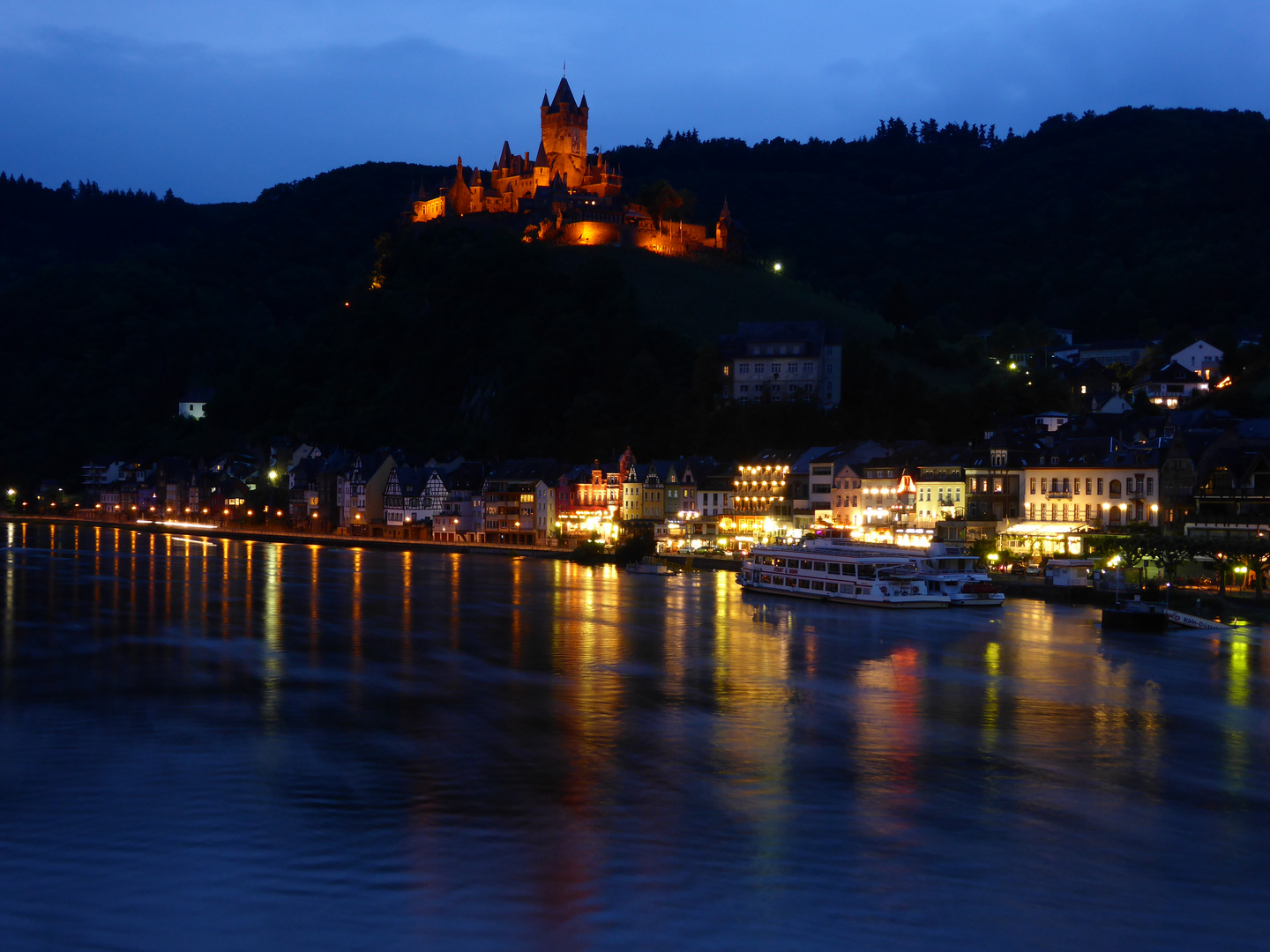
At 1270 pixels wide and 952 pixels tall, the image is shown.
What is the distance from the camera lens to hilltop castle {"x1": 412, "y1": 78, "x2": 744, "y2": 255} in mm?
102312

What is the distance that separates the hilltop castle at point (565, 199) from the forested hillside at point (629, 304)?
2.41 metres

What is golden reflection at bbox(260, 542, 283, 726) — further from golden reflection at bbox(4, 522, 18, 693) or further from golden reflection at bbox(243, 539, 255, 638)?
golden reflection at bbox(4, 522, 18, 693)

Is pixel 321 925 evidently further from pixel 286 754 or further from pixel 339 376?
pixel 339 376

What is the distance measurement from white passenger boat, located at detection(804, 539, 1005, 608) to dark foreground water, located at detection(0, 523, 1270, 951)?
25.0ft

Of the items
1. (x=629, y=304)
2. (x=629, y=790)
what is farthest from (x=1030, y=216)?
(x=629, y=790)

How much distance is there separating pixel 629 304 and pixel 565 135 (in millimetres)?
30245

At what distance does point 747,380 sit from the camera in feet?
258

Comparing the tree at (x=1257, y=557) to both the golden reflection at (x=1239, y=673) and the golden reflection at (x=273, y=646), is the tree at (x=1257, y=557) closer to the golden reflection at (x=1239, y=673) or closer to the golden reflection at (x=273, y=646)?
the golden reflection at (x=1239, y=673)

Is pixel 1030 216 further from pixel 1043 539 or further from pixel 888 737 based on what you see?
pixel 888 737

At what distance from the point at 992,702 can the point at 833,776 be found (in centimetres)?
719

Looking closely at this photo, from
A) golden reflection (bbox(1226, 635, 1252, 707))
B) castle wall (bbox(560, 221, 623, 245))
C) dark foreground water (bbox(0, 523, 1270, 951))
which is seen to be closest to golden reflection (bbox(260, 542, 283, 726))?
dark foreground water (bbox(0, 523, 1270, 951))

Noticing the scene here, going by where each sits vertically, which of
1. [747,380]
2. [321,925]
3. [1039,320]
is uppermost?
[1039,320]

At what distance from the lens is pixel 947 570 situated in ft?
148

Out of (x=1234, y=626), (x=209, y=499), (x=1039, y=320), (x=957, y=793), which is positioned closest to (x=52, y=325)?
(x=209, y=499)
